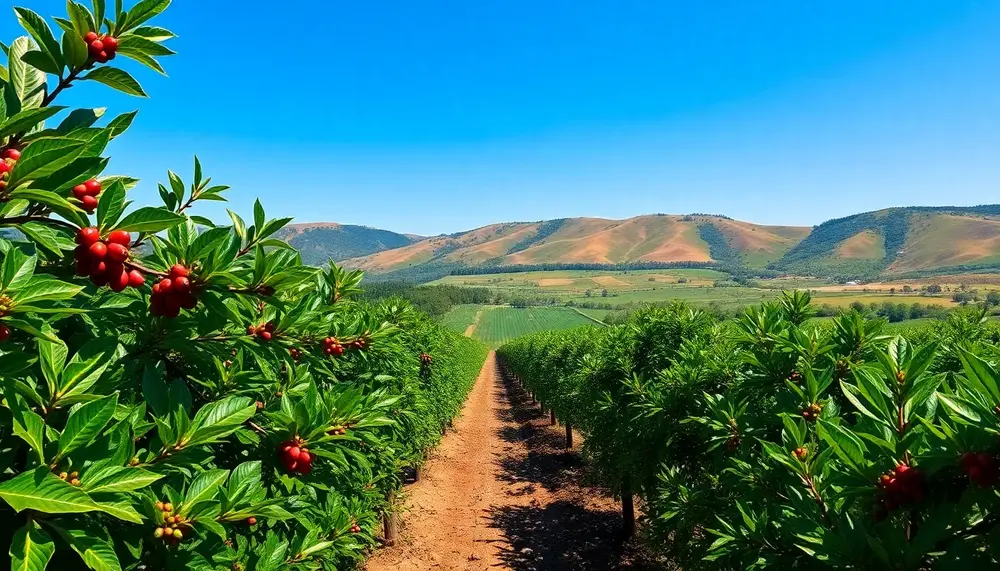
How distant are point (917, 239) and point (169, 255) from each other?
251347 millimetres

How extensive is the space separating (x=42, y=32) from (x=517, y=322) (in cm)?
9731

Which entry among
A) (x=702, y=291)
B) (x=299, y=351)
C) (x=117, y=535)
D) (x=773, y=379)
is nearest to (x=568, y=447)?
(x=773, y=379)

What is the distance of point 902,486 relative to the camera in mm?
1650

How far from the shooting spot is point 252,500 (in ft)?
6.33

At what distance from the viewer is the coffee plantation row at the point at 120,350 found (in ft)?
4.19

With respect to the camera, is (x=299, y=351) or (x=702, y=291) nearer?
(x=299, y=351)

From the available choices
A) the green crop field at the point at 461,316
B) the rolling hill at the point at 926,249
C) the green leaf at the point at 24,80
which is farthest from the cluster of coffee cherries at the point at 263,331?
the rolling hill at the point at 926,249

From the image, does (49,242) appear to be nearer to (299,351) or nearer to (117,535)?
(117,535)

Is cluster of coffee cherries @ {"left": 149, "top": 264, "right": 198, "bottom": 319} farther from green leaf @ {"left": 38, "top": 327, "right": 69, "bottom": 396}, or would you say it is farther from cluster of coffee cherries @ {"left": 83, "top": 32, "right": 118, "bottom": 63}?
cluster of coffee cherries @ {"left": 83, "top": 32, "right": 118, "bottom": 63}

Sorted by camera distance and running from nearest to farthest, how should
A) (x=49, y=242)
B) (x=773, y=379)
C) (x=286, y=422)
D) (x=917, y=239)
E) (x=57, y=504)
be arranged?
(x=57, y=504) → (x=49, y=242) → (x=286, y=422) → (x=773, y=379) → (x=917, y=239)

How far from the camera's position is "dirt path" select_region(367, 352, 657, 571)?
944 centimetres

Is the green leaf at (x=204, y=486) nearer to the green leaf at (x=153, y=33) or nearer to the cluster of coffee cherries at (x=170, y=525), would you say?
the cluster of coffee cherries at (x=170, y=525)

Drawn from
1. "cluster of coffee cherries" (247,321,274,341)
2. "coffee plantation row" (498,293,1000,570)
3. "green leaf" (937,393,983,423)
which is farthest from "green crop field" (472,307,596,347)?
"green leaf" (937,393,983,423)

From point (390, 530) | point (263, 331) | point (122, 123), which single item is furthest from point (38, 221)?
point (390, 530)
